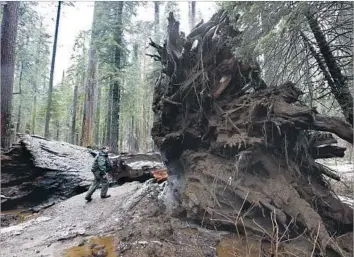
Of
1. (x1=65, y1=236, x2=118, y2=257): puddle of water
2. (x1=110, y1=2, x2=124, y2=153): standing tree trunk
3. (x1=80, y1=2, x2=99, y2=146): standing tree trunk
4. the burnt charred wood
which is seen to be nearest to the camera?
(x1=65, y1=236, x2=118, y2=257): puddle of water

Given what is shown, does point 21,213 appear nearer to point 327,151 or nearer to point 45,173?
point 45,173

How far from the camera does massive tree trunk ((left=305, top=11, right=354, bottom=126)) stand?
216 inches

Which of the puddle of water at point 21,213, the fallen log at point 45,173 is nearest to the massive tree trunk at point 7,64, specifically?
the fallen log at point 45,173

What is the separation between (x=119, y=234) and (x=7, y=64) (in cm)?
725

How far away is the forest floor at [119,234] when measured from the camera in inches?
196

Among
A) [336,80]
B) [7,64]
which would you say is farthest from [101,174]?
[336,80]

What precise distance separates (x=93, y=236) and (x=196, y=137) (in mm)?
3247

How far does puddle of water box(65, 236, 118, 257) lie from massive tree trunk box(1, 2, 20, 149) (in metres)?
5.99

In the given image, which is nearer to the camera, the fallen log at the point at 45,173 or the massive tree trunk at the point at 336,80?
the massive tree trunk at the point at 336,80

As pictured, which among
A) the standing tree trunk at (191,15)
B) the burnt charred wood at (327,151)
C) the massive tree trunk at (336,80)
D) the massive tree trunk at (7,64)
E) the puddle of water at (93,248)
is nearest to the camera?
the puddle of water at (93,248)

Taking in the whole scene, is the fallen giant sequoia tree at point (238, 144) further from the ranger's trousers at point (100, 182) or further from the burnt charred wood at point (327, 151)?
the ranger's trousers at point (100, 182)

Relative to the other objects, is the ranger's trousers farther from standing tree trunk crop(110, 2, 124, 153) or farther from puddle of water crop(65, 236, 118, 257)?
standing tree trunk crop(110, 2, 124, 153)

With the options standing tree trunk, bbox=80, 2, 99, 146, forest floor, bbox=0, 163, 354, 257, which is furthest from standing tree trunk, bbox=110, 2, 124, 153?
forest floor, bbox=0, 163, 354, 257

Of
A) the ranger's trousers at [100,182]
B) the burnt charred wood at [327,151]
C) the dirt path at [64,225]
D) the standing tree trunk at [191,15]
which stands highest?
the standing tree trunk at [191,15]
